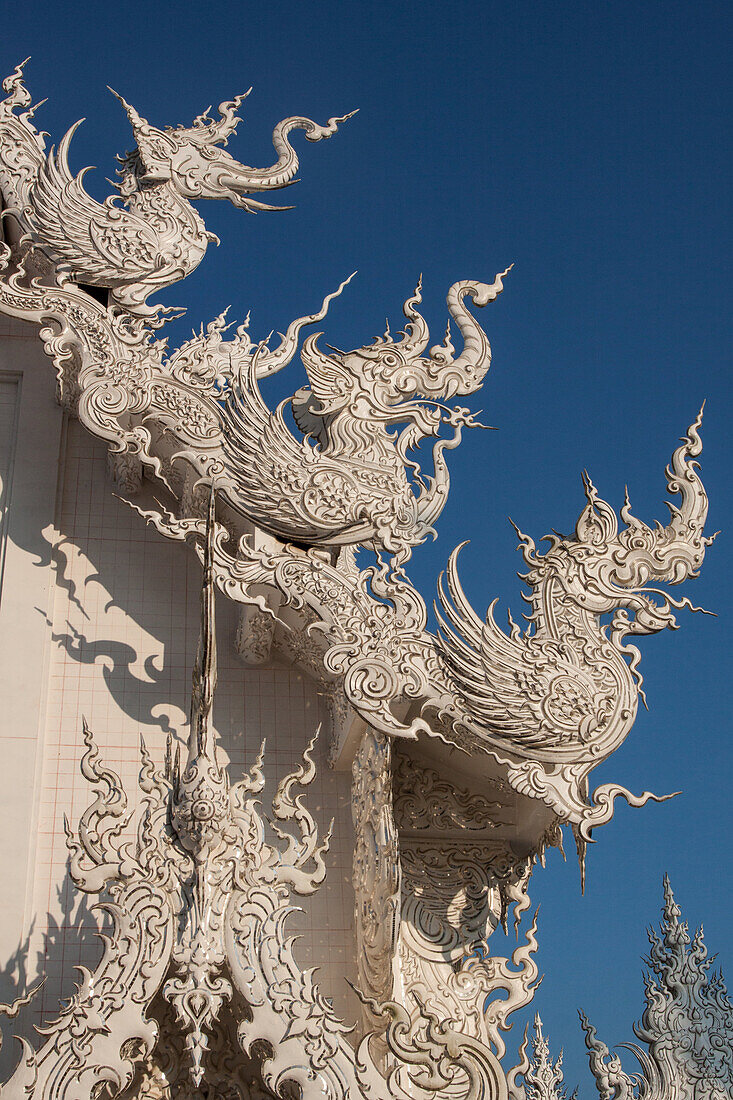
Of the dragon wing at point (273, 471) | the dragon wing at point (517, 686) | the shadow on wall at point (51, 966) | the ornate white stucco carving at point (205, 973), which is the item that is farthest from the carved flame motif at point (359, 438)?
the shadow on wall at point (51, 966)

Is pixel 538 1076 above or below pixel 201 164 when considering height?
below

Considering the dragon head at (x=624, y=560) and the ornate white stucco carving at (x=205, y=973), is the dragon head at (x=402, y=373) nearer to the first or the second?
the dragon head at (x=624, y=560)

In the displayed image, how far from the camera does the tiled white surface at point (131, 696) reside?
7.09 m

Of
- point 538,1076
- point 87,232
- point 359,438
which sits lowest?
point 538,1076

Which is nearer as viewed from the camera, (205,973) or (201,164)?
(205,973)

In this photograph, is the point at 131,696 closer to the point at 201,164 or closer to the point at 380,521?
the point at 380,521

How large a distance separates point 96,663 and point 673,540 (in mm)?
2860

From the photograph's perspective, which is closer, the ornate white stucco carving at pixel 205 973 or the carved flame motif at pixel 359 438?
the ornate white stucco carving at pixel 205 973

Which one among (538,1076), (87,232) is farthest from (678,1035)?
(87,232)

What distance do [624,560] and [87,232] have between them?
10.4 ft

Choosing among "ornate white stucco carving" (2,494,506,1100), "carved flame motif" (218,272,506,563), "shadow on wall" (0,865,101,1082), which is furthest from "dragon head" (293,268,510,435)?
"shadow on wall" (0,865,101,1082)

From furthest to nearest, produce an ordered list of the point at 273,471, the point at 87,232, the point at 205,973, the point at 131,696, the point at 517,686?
the point at 87,232
the point at 131,696
the point at 273,471
the point at 517,686
the point at 205,973

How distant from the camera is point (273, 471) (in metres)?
7.23

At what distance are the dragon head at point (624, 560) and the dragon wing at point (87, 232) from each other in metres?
2.48
